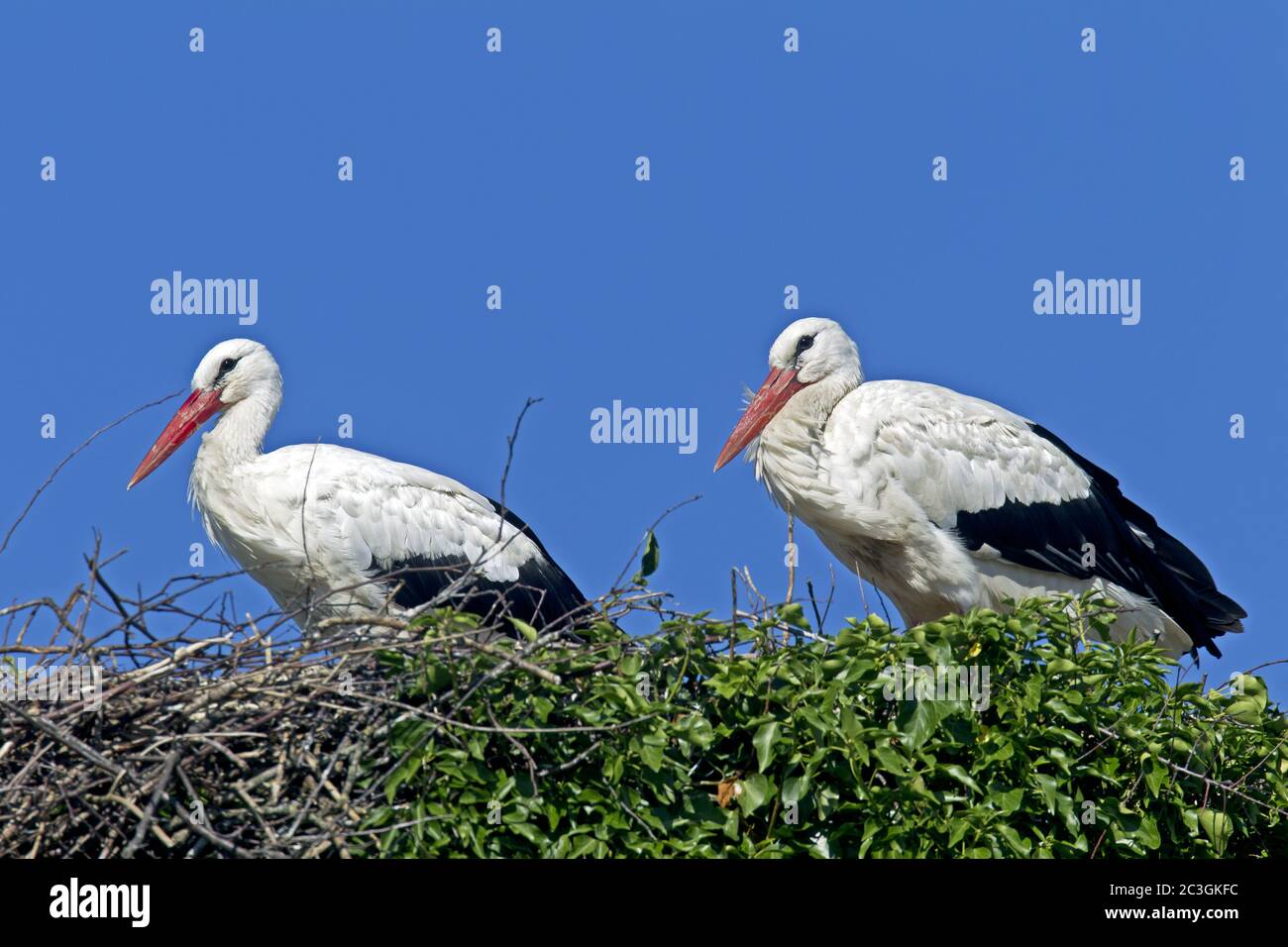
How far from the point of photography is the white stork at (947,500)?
877 centimetres

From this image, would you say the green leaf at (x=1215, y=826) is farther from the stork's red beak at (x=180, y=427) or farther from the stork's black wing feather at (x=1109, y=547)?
the stork's red beak at (x=180, y=427)

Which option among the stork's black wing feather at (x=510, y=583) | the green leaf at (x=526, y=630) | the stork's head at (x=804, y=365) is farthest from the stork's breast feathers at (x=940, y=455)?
the green leaf at (x=526, y=630)

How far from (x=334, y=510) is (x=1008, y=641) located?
3.52 m

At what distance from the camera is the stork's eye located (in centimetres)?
962

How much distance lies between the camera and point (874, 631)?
20.7 ft

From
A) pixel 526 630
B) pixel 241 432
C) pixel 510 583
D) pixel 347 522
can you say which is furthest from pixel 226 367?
pixel 526 630

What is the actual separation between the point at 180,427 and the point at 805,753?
15.0 feet

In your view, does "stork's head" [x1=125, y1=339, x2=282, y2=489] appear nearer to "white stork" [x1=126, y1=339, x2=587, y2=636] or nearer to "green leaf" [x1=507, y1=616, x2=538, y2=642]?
"white stork" [x1=126, y1=339, x2=587, y2=636]

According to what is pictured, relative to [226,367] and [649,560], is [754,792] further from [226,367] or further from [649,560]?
[226,367]

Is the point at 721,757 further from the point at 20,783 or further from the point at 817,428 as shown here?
the point at 817,428

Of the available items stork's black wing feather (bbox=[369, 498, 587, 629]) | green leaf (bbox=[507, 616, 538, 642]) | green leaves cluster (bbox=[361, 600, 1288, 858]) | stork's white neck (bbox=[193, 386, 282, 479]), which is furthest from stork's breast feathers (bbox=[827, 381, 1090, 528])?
green leaf (bbox=[507, 616, 538, 642])
